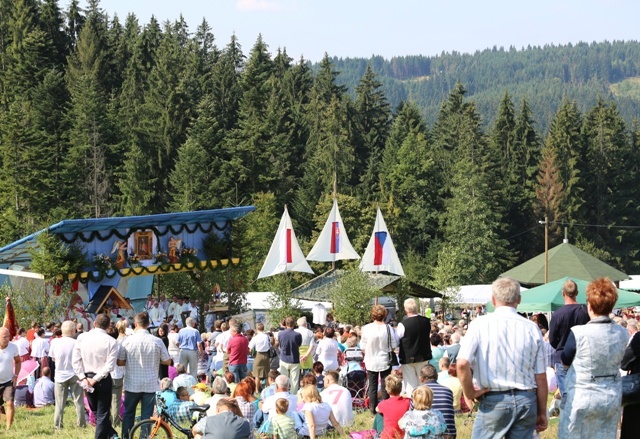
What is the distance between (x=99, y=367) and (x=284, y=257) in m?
26.4

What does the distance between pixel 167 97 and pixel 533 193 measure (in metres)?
26.0

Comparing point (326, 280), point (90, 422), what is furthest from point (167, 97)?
point (90, 422)

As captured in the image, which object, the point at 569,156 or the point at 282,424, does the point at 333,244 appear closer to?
the point at 282,424

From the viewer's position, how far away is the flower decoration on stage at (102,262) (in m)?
30.2

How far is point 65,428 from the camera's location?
1287 centimetres

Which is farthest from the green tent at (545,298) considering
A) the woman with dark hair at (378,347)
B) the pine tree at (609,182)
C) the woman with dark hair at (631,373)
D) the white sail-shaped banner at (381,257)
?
the pine tree at (609,182)

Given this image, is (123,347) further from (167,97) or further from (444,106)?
(444,106)

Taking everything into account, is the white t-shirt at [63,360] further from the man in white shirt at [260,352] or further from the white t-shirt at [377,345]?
the man in white shirt at [260,352]

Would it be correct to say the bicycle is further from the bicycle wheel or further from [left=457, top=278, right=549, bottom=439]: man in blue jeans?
[left=457, top=278, right=549, bottom=439]: man in blue jeans

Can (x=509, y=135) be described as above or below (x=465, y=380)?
above

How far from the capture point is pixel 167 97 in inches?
2729

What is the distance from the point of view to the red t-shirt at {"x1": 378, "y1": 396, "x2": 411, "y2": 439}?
9.42 m

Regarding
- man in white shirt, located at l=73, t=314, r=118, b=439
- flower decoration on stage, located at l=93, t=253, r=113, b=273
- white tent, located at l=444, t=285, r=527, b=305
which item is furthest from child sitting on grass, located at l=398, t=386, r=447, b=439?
white tent, located at l=444, t=285, r=527, b=305

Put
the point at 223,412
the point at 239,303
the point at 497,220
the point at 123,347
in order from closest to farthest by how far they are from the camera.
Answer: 1. the point at 223,412
2. the point at 123,347
3. the point at 239,303
4. the point at 497,220
